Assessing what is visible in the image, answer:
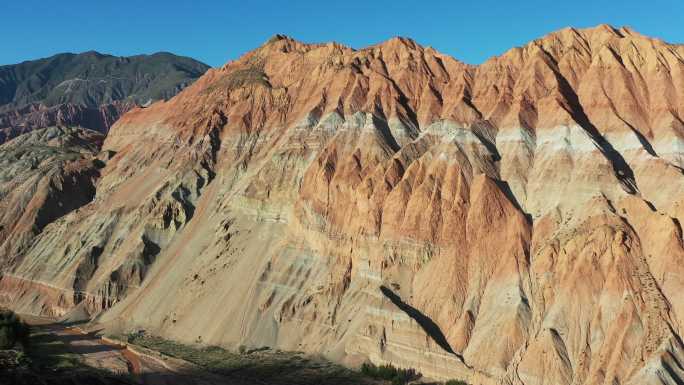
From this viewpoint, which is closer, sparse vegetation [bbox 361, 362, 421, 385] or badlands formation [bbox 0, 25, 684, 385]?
badlands formation [bbox 0, 25, 684, 385]

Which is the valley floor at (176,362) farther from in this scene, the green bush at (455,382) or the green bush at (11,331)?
the green bush at (455,382)

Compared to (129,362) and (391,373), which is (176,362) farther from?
(391,373)

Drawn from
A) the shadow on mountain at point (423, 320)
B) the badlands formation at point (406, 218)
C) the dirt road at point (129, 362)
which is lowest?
the dirt road at point (129, 362)

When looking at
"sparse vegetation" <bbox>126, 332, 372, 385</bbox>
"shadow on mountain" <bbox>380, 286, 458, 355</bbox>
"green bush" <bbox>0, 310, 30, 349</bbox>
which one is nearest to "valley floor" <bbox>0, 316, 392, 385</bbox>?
"sparse vegetation" <bbox>126, 332, 372, 385</bbox>

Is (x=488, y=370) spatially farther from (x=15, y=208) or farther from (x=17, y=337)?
(x=15, y=208)

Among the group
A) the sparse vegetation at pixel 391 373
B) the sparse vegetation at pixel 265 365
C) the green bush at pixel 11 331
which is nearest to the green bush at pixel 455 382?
the sparse vegetation at pixel 391 373

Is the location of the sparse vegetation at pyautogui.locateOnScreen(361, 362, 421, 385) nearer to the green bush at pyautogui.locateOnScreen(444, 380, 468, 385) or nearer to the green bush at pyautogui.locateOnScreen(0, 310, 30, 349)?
the green bush at pyautogui.locateOnScreen(444, 380, 468, 385)

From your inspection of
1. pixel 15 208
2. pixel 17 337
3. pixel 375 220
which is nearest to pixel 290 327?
pixel 375 220
